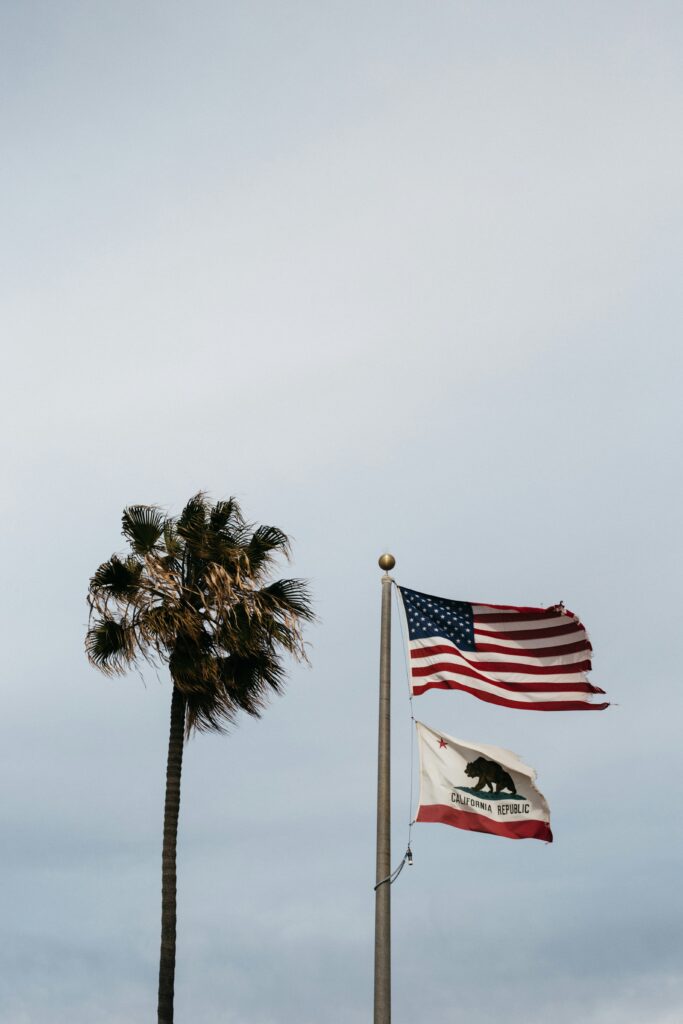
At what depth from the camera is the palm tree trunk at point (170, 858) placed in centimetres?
2194

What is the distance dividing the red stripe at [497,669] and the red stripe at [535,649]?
0.54 feet

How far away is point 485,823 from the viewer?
15.4 meters

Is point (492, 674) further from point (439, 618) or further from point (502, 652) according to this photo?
point (439, 618)

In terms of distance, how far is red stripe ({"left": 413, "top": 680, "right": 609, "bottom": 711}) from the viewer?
1627 cm

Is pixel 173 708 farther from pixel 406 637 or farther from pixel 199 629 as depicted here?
pixel 406 637

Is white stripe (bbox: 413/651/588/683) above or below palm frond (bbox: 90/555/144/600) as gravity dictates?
below

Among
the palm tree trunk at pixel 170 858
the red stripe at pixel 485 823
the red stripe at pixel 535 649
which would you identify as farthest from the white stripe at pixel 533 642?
the palm tree trunk at pixel 170 858

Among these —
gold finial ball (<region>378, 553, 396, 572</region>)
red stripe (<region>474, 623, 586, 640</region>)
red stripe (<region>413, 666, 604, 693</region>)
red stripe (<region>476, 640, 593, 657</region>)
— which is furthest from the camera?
red stripe (<region>474, 623, 586, 640</region>)

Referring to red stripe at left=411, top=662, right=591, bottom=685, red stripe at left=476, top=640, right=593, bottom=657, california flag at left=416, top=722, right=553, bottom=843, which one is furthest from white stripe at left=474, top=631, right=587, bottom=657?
california flag at left=416, top=722, right=553, bottom=843

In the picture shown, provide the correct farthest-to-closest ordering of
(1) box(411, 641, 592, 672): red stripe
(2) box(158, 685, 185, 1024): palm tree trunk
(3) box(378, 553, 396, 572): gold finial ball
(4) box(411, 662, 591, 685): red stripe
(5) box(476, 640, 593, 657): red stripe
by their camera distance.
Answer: (2) box(158, 685, 185, 1024): palm tree trunk → (5) box(476, 640, 593, 657): red stripe → (4) box(411, 662, 591, 685): red stripe → (1) box(411, 641, 592, 672): red stripe → (3) box(378, 553, 396, 572): gold finial ball

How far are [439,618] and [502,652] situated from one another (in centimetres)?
116

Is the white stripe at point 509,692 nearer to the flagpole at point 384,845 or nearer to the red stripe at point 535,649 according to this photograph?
the red stripe at point 535,649

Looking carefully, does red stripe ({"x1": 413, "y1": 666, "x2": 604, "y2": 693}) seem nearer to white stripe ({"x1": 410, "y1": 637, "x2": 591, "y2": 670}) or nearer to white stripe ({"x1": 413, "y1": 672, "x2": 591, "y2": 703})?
white stripe ({"x1": 413, "y1": 672, "x2": 591, "y2": 703})

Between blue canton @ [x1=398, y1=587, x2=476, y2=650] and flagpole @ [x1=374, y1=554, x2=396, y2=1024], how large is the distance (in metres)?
1.61
